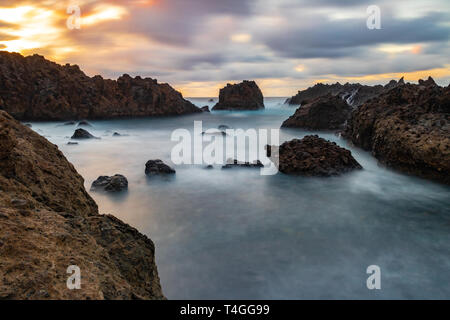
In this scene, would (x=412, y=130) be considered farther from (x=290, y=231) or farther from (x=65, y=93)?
(x=65, y=93)

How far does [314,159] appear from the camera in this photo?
32.7 ft

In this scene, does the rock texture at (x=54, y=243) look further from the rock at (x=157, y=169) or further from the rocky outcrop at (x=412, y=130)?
the rocky outcrop at (x=412, y=130)

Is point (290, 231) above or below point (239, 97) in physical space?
below

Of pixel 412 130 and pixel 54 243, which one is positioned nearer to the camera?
pixel 54 243

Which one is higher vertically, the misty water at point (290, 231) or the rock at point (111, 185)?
the rock at point (111, 185)

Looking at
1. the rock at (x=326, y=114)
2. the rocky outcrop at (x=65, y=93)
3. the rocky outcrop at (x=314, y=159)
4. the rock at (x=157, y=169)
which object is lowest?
the rock at (x=157, y=169)

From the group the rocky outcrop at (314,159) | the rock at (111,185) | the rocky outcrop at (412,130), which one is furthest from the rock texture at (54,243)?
the rocky outcrop at (412,130)

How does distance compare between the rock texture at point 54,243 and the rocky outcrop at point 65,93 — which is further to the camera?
the rocky outcrop at point 65,93

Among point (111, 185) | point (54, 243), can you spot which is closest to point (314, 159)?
point (111, 185)

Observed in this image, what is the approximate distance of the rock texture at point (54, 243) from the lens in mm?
1846

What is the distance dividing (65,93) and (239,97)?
31979mm

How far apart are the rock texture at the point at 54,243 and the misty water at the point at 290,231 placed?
1612 millimetres

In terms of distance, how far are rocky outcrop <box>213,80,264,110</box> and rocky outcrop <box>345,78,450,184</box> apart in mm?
45731
